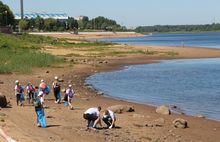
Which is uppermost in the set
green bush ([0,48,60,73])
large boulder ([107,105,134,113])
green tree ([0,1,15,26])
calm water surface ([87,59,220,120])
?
green tree ([0,1,15,26])

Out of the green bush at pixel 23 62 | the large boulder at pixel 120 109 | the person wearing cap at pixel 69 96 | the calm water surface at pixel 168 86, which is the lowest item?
the calm water surface at pixel 168 86

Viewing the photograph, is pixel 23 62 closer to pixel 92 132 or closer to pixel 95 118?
pixel 95 118

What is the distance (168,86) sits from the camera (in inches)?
1650

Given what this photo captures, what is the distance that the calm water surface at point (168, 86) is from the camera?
31.7 metres

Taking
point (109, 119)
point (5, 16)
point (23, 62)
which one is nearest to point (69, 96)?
point (109, 119)

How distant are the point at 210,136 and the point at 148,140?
3139 mm

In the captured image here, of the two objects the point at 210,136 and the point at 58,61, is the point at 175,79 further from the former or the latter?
the point at 210,136

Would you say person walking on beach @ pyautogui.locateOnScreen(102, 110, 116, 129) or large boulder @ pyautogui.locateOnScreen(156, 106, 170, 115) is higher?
person walking on beach @ pyautogui.locateOnScreen(102, 110, 116, 129)

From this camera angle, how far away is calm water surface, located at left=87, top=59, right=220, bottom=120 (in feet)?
104

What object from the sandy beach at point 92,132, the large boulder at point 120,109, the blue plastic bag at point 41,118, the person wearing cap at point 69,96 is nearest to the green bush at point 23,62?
the sandy beach at point 92,132

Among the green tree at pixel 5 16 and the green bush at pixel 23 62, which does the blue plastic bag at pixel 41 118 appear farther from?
the green tree at pixel 5 16

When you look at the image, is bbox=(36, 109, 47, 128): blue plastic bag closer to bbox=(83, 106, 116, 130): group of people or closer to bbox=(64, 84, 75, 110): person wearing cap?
bbox=(83, 106, 116, 130): group of people

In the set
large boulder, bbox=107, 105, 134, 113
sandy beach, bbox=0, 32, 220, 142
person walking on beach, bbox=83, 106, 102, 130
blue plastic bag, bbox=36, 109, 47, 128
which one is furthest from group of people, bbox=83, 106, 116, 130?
large boulder, bbox=107, 105, 134, 113

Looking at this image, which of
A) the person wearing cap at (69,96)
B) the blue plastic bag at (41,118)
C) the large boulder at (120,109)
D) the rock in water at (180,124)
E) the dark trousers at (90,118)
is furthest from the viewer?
the person wearing cap at (69,96)
